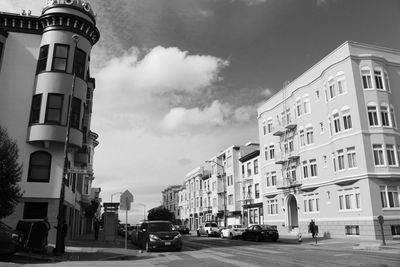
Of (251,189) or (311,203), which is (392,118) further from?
(251,189)

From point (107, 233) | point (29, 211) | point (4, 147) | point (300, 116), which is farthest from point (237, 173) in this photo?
point (4, 147)

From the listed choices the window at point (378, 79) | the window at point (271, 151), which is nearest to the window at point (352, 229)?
the window at point (378, 79)

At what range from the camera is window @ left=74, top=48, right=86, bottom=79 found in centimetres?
2544

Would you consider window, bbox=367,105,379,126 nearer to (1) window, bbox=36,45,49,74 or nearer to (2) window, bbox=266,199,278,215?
(2) window, bbox=266,199,278,215

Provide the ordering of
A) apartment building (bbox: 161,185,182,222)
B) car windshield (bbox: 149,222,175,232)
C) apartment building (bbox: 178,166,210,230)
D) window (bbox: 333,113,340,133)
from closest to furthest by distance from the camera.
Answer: car windshield (bbox: 149,222,175,232) → window (bbox: 333,113,340,133) → apartment building (bbox: 178,166,210,230) → apartment building (bbox: 161,185,182,222)

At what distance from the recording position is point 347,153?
3186 cm

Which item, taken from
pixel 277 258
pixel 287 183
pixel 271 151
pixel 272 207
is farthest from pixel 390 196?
pixel 277 258

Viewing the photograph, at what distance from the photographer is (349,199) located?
3186cm

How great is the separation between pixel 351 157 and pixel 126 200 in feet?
68.0

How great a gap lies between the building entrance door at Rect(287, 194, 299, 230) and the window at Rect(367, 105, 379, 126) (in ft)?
46.3

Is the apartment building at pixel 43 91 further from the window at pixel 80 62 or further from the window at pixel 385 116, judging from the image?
the window at pixel 385 116

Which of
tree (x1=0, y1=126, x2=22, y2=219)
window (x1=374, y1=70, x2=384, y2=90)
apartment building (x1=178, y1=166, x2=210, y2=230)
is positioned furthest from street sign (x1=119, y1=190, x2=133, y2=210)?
apartment building (x1=178, y1=166, x2=210, y2=230)

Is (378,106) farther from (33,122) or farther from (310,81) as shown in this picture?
(33,122)

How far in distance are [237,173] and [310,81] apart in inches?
1032
